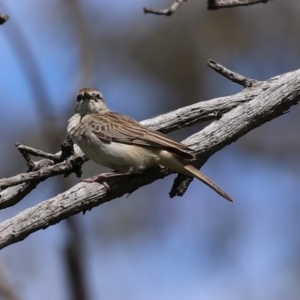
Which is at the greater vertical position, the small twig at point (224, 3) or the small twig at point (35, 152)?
the small twig at point (224, 3)

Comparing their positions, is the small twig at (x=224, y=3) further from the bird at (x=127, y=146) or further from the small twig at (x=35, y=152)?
the small twig at (x=35, y=152)

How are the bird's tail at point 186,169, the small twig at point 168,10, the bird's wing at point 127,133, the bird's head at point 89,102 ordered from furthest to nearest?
1. the bird's head at point 89,102
2. the bird's wing at point 127,133
3. the bird's tail at point 186,169
4. the small twig at point 168,10

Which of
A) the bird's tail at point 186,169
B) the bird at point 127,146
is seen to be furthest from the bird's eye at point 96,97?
the bird's tail at point 186,169

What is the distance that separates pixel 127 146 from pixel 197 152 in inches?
27.7

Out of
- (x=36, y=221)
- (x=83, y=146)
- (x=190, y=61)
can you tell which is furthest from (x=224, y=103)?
(x=190, y=61)

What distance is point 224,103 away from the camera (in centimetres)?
565

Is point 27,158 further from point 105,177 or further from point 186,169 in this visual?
point 186,169

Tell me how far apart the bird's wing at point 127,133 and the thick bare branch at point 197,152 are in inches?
8.1

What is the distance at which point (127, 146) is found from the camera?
559cm

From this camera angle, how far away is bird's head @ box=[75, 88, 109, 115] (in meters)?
6.41

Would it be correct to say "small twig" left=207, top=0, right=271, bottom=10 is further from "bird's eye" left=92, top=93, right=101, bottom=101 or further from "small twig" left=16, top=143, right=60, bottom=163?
"bird's eye" left=92, top=93, right=101, bottom=101

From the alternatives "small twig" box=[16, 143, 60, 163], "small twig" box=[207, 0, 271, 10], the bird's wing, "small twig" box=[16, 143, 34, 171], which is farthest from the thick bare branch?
"small twig" box=[207, 0, 271, 10]

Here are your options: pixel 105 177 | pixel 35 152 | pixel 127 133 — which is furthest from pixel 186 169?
pixel 35 152

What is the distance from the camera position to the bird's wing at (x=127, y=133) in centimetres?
535
